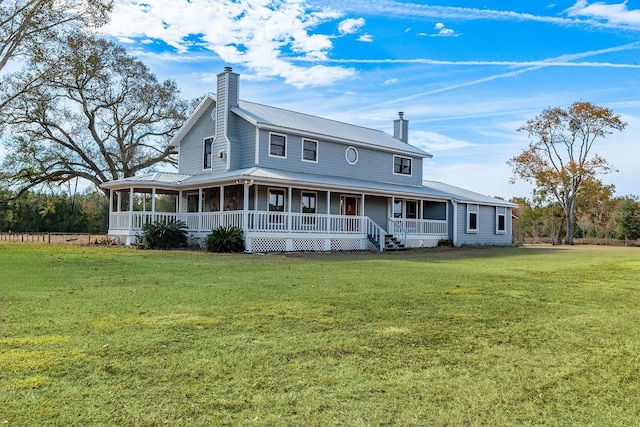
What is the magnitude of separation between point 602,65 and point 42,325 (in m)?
27.4

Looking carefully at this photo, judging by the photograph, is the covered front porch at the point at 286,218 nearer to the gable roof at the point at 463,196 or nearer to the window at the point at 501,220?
the gable roof at the point at 463,196

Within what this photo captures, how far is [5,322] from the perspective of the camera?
5.47 meters

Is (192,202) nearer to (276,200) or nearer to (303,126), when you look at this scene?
(276,200)

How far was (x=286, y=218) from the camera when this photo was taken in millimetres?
21375

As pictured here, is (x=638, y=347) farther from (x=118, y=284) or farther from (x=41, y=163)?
(x=41, y=163)

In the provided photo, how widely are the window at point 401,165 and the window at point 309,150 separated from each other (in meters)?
5.93

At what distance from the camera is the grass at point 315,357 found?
320 centimetres

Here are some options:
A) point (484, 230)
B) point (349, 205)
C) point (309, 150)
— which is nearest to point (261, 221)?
point (309, 150)

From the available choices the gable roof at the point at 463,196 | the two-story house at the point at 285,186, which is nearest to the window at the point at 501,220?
the gable roof at the point at 463,196

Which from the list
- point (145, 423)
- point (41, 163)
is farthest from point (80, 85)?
point (145, 423)

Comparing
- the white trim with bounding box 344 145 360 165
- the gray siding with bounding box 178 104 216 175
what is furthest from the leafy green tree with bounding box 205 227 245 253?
the white trim with bounding box 344 145 360 165

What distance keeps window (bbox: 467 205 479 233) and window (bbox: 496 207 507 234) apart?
2.57m

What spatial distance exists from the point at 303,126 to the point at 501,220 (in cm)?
1587

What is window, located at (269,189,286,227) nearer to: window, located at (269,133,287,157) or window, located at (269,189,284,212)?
window, located at (269,189,284,212)
